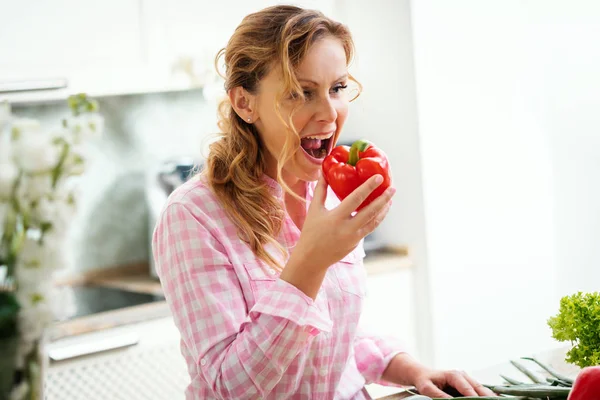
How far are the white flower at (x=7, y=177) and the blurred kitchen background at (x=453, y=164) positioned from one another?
2.25 metres

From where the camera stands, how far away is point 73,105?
0.73 metres

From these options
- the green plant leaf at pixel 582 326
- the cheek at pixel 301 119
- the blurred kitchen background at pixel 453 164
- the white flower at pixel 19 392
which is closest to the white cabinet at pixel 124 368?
the blurred kitchen background at pixel 453 164

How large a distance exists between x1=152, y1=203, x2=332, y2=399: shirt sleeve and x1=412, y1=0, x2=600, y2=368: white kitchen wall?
1.95 metres

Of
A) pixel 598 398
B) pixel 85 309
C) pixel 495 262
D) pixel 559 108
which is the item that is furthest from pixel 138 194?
pixel 598 398

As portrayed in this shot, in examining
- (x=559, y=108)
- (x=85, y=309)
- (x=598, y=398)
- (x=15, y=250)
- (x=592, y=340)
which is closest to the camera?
(x=15, y=250)

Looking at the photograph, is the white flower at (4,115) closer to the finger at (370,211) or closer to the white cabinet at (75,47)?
the finger at (370,211)

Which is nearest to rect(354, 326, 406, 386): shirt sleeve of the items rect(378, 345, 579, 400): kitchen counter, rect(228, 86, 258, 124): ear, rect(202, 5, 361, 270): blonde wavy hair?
rect(378, 345, 579, 400): kitchen counter

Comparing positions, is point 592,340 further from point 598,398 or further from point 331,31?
point 331,31

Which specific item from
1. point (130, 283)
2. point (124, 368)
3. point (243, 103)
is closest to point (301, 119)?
point (243, 103)

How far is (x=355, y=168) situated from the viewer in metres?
1.38

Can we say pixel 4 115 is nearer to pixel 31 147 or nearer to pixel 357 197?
pixel 31 147

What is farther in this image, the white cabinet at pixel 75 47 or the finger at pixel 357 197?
the white cabinet at pixel 75 47

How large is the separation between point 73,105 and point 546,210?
108 inches

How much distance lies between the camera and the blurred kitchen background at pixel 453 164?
300cm
